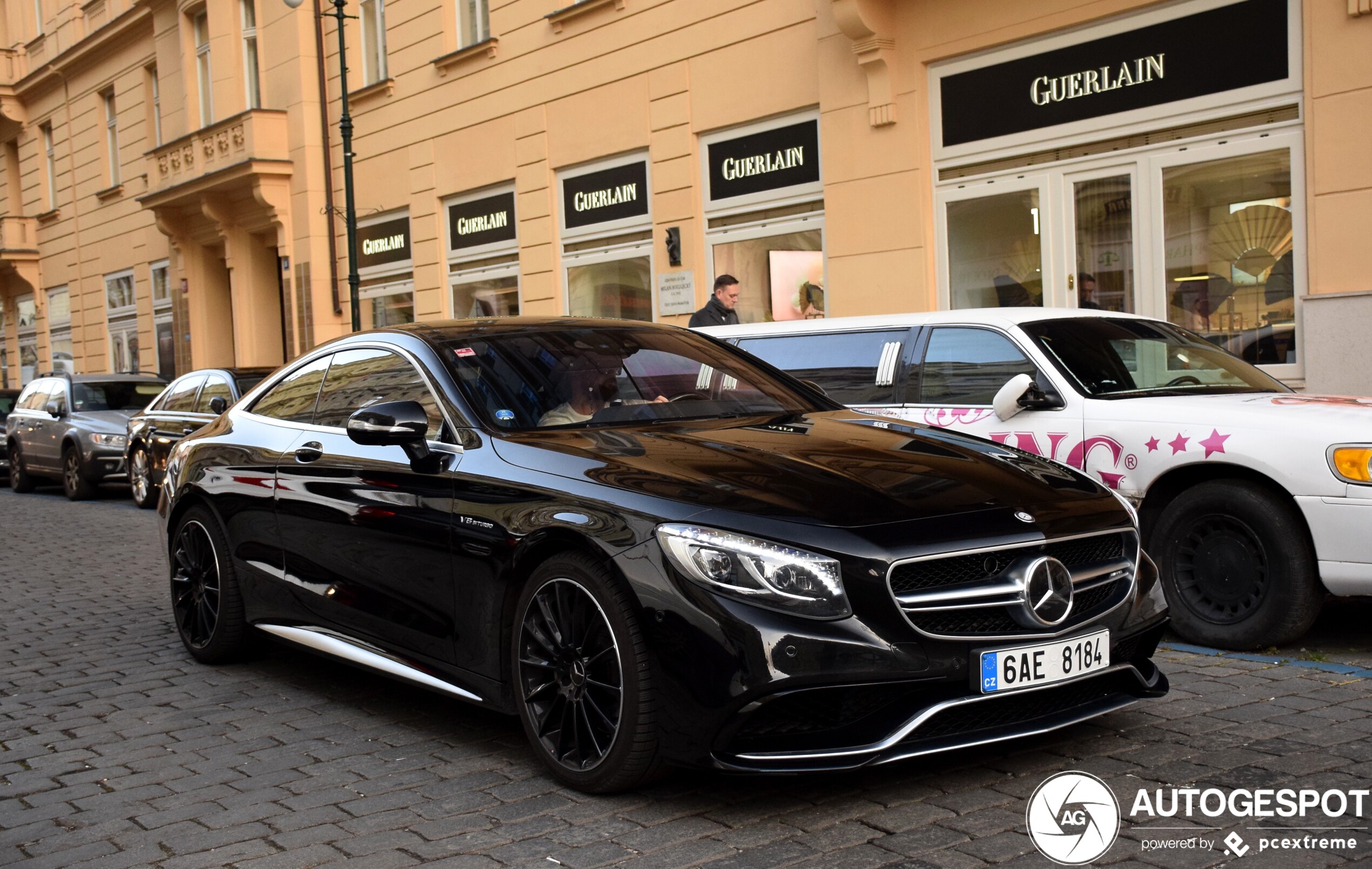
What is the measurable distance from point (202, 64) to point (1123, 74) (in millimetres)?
20774

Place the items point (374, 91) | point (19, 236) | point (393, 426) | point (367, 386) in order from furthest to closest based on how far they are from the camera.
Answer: point (19, 236) < point (374, 91) < point (367, 386) < point (393, 426)

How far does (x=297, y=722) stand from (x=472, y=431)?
4.72 feet

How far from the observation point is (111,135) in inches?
1256

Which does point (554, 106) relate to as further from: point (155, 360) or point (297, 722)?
point (155, 360)

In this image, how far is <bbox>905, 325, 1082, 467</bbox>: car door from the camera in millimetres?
6598

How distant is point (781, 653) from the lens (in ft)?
11.9

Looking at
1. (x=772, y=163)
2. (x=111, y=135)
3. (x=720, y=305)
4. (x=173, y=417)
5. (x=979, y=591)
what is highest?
(x=111, y=135)

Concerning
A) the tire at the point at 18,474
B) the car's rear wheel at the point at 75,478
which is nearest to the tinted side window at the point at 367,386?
the car's rear wheel at the point at 75,478

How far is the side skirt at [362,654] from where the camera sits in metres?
4.70

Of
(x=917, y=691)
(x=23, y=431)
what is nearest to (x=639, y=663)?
(x=917, y=691)

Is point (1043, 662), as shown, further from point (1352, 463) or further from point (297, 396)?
point (297, 396)

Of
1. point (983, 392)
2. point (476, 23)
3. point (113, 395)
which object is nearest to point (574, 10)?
point (476, 23)

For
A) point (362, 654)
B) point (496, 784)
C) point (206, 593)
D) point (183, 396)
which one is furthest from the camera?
point (183, 396)

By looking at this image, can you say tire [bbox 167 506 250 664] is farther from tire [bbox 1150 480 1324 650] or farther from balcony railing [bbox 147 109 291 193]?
balcony railing [bbox 147 109 291 193]
